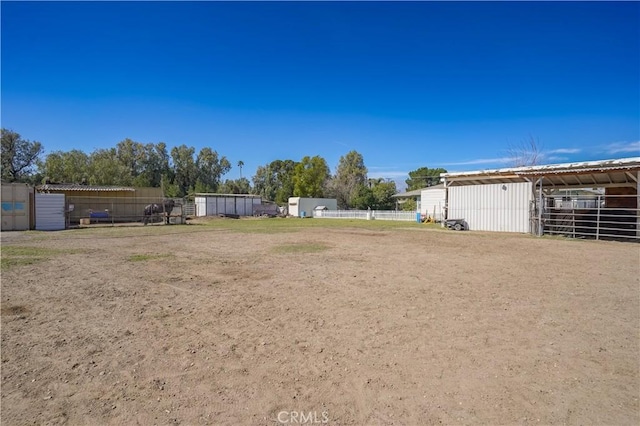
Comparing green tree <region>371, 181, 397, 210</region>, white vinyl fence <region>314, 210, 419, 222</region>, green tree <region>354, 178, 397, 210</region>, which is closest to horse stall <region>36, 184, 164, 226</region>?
white vinyl fence <region>314, 210, 419, 222</region>

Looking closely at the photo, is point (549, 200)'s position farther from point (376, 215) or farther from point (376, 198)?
point (376, 198)

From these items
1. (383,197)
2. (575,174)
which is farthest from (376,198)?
(575,174)

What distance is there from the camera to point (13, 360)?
148 inches

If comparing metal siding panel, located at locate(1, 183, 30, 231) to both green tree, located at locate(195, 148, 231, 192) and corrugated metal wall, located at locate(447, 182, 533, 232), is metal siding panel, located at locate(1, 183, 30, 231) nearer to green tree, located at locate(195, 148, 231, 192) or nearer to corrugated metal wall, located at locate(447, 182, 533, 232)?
corrugated metal wall, located at locate(447, 182, 533, 232)

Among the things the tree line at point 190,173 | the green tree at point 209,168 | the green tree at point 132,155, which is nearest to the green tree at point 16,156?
the tree line at point 190,173

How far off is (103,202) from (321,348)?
121ft

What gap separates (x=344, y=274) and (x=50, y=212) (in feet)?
81.2

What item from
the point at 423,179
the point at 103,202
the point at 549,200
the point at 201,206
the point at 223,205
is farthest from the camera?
the point at 423,179

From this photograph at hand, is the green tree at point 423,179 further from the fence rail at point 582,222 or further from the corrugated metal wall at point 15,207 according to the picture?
the corrugated metal wall at point 15,207

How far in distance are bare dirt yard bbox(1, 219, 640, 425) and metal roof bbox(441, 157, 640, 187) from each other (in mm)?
11518

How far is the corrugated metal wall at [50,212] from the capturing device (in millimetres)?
23547

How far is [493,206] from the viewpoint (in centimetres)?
2286

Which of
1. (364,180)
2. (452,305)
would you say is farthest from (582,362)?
(364,180)

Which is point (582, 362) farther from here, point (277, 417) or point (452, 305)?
point (277, 417)
